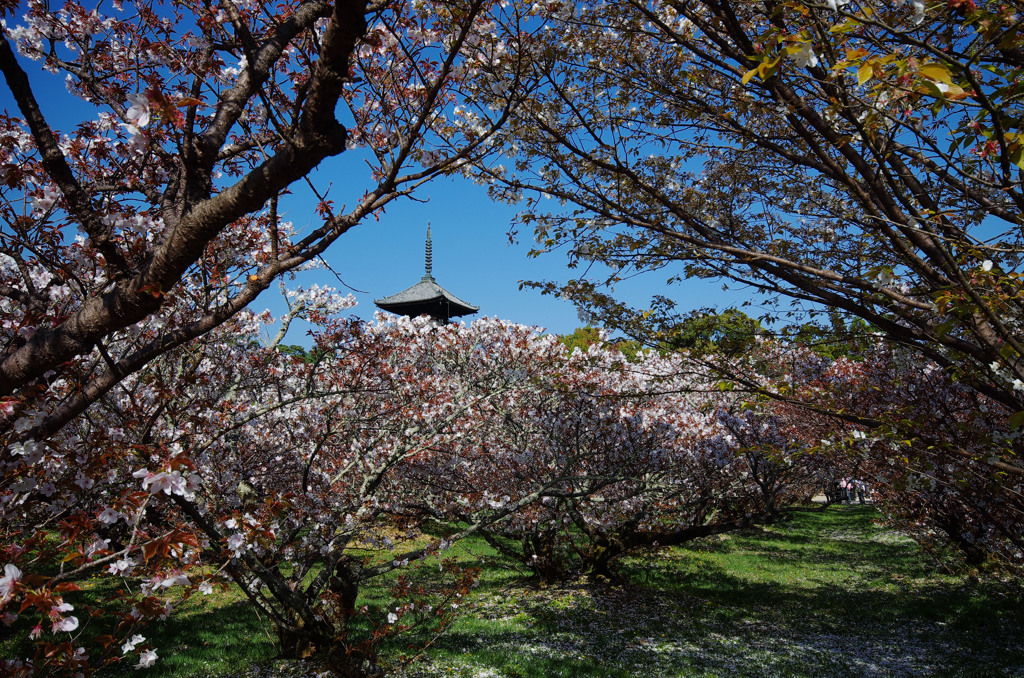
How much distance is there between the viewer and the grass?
6109mm

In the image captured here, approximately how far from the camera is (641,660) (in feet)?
21.0

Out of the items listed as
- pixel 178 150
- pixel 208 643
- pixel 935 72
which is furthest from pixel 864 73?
pixel 208 643

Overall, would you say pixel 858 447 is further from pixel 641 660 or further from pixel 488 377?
pixel 488 377

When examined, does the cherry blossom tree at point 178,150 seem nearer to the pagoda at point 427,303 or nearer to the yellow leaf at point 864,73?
the yellow leaf at point 864,73

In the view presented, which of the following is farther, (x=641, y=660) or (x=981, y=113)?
(x=641, y=660)

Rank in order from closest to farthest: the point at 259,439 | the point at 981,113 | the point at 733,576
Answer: the point at 981,113 < the point at 259,439 < the point at 733,576

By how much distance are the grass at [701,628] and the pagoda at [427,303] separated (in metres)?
27.7

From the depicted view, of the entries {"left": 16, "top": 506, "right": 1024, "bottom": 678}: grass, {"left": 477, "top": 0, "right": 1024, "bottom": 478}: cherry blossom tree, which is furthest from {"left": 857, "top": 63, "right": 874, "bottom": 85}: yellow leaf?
{"left": 16, "top": 506, "right": 1024, "bottom": 678}: grass

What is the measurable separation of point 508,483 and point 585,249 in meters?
5.98

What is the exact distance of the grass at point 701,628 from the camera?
6109mm

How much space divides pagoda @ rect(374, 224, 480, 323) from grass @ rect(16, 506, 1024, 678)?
91.0 feet

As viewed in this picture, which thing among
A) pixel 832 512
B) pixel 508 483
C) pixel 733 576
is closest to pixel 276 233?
pixel 508 483

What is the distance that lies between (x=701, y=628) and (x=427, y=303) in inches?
1279

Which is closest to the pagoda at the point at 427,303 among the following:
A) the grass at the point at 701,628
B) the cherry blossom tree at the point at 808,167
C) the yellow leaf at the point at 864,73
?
the grass at the point at 701,628
